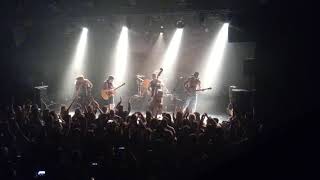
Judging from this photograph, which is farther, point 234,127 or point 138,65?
point 138,65

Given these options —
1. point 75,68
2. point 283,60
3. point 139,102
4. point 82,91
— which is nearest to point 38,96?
point 82,91

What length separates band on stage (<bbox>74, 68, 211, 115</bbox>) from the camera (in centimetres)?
1710

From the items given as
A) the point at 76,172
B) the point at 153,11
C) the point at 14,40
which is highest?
the point at 153,11

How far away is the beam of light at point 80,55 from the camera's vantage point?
22562 mm

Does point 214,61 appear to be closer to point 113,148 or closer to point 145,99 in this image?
point 145,99

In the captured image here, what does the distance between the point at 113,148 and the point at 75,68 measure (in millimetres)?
14741

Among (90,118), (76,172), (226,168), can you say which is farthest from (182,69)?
(226,168)

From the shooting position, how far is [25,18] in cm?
1550

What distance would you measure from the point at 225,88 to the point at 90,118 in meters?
12.9

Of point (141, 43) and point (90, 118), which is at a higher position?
point (141, 43)

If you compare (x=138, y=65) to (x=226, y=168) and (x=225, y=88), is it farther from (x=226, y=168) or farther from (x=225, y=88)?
(x=226, y=168)

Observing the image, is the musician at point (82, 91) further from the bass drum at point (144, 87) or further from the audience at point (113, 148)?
the audience at point (113, 148)

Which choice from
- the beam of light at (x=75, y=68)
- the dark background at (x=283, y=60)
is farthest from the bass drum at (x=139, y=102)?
the dark background at (x=283, y=60)

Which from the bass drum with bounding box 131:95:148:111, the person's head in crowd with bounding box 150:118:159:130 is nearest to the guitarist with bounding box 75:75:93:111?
the bass drum with bounding box 131:95:148:111
